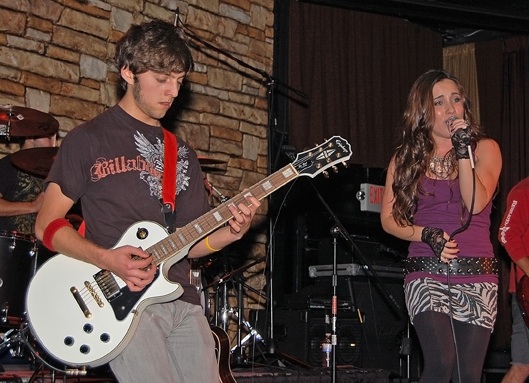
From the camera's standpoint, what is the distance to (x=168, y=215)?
3.59 meters

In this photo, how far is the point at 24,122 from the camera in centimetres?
588

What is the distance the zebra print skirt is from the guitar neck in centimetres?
82

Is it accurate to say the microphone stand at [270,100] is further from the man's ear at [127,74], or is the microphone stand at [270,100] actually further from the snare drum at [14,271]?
the man's ear at [127,74]

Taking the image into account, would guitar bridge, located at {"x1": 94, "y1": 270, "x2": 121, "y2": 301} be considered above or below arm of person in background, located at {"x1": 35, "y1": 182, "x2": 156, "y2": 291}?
below

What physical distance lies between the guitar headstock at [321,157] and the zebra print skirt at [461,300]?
2.43 feet

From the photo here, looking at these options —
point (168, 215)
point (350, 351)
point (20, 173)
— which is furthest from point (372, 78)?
point (168, 215)

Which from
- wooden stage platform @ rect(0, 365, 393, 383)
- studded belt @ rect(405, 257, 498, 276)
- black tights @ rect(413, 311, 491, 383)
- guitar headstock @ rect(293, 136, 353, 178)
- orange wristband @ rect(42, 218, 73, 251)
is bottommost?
wooden stage platform @ rect(0, 365, 393, 383)

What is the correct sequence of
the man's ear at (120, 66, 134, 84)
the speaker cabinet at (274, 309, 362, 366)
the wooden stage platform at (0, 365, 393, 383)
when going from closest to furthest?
the man's ear at (120, 66, 134, 84)
the wooden stage platform at (0, 365, 393, 383)
the speaker cabinet at (274, 309, 362, 366)

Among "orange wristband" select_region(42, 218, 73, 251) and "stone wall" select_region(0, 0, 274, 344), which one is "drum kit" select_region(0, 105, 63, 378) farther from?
"orange wristband" select_region(42, 218, 73, 251)

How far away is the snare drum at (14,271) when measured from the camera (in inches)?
218

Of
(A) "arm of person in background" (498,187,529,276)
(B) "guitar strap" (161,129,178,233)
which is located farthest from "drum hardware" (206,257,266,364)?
(B) "guitar strap" (161,129,178,233)

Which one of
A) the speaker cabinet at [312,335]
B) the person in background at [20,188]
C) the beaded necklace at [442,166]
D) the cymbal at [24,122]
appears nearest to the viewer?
the beaded necklace at [442,166]

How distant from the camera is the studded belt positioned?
13.2 ft

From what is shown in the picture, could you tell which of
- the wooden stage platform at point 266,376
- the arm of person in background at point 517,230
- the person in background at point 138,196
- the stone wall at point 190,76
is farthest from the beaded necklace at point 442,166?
the stone wall at point 190,76
